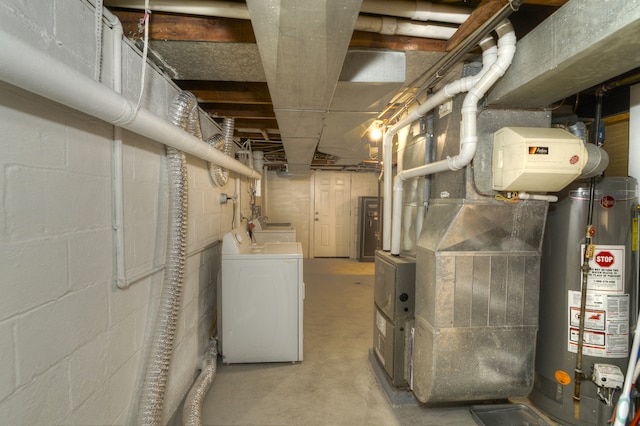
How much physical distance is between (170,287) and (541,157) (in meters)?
1.82

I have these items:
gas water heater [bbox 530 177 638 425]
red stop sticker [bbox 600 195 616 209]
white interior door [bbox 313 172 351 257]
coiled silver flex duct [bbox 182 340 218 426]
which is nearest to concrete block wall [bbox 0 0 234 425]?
coiled silver flex duct [bbox 182 340 218 426]

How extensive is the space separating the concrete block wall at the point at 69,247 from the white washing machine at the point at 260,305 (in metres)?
0.79

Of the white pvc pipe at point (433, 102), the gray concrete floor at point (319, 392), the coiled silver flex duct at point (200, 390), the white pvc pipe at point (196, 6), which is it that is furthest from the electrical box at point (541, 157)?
the coiled silver flex duct at point (200, 390)

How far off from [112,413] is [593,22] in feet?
7.23

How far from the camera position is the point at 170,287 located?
53.9 inches

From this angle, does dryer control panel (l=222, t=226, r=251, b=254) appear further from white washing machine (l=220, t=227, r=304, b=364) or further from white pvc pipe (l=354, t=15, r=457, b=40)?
white pvc pipe (l=354, t=15, r=457, b=40)

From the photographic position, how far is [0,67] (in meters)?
0.55

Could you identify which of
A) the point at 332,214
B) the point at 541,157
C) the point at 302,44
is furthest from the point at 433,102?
the point at 332,214

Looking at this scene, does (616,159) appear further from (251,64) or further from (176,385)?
(176,385)

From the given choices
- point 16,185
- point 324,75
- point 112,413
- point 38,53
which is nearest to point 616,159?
point 324,75

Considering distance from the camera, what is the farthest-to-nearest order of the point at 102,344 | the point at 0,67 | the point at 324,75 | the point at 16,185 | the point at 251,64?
the point at 251,64 < the point at 324,75 < the point at 102,344 < the point at 16,185 < the point at 0,67

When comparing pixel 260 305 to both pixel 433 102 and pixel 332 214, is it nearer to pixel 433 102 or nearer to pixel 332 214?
pixel 433 102

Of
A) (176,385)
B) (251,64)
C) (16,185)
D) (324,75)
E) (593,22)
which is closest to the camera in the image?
(16,185)

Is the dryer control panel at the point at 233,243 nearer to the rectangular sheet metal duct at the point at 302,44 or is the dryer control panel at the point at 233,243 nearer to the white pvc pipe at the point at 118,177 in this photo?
the white pvc pipe at the point at 118,177
